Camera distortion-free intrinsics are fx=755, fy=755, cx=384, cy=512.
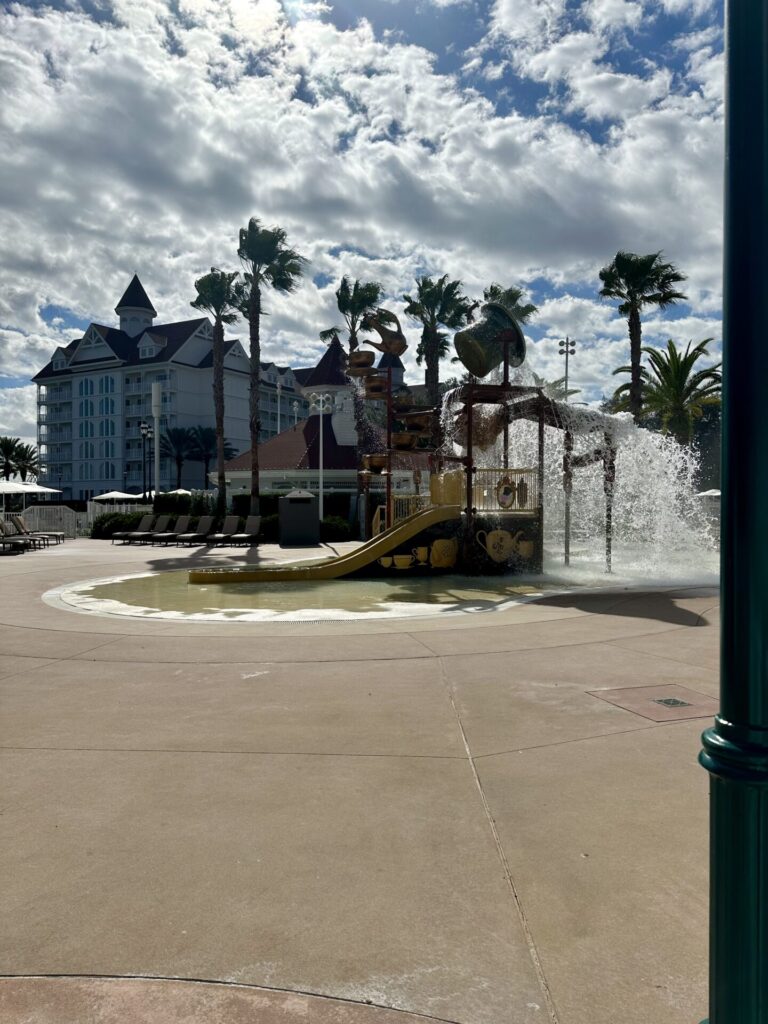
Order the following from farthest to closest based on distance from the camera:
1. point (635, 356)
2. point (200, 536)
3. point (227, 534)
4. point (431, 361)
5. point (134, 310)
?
1. point (134, 310)
2. point (431, 361)
3. point (635, 356)
4. point (227, 534)
5. point (200, 536)

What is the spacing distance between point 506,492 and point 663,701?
11898 millimetres

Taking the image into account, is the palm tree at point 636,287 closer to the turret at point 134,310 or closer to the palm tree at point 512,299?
the palm tree at point 512,299

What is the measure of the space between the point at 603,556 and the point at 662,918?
20.8 metres

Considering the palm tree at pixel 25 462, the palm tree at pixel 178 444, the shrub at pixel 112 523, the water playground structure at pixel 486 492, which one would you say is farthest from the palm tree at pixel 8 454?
→ the water playground structure at pixel 486 492

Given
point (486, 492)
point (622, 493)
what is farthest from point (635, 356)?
point (486, 492)

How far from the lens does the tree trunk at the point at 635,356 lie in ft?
109

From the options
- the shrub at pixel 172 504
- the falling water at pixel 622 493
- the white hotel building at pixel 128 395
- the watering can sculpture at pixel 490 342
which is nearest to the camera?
the falling water at pixel 622 493

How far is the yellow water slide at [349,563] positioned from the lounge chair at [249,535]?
11961 mm

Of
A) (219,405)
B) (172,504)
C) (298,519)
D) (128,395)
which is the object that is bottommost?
(298,519)

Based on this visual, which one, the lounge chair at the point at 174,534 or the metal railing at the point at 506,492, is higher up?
the metal railing at the point at 506,492

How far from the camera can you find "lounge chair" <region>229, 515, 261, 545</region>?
30.0 meters

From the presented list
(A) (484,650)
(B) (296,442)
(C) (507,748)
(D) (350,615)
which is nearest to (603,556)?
(D) (350,615)

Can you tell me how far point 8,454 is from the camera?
87.2 meters

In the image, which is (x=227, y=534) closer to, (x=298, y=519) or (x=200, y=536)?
(x=200, y=536)
